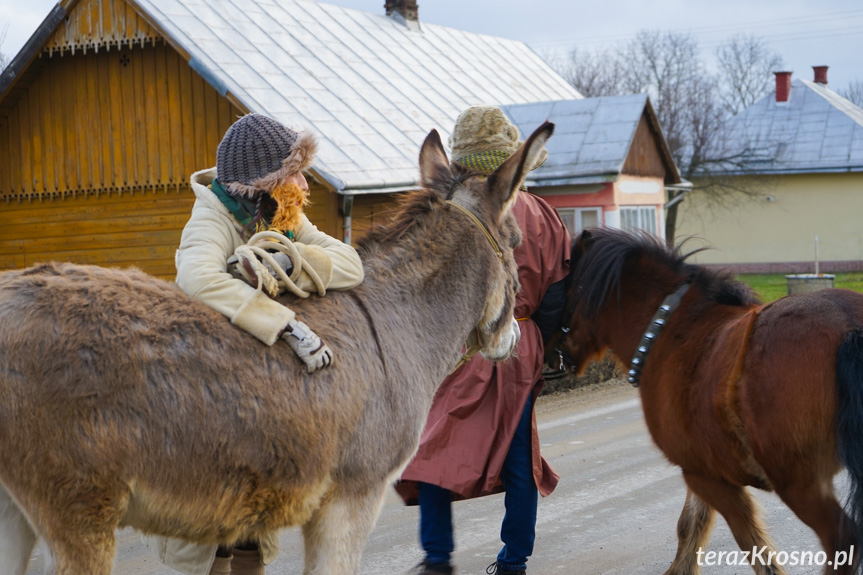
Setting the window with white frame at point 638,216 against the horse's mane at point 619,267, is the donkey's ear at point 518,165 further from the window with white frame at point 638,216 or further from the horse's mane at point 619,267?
the window with white frame at point 638,216

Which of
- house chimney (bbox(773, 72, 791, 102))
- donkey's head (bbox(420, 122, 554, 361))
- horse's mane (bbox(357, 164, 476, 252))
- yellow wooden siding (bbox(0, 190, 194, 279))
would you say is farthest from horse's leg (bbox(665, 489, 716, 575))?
house chimney (bbox(773, 72, 791, 102))

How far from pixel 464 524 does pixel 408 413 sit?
135 inches

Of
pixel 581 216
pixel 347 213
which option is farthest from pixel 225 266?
pixel 581 216

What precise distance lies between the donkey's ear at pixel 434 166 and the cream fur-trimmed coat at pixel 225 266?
49 centimetres

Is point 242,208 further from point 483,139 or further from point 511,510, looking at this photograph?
point 511,510

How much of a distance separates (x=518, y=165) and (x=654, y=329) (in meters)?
1.73

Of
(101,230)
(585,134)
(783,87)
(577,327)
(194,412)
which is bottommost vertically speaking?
(101,230)

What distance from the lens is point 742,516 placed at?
414 cm

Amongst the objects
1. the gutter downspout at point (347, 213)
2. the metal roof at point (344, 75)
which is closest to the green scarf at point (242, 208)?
the metal roof at point (344, 75)

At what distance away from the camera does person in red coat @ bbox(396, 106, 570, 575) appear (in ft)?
13.8

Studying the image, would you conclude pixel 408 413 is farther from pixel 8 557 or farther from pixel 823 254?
pixel 823 254

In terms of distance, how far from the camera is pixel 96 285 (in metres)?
2.49

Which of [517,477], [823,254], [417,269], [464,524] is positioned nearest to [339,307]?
[417,269]

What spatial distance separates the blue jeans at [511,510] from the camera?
4262mm
